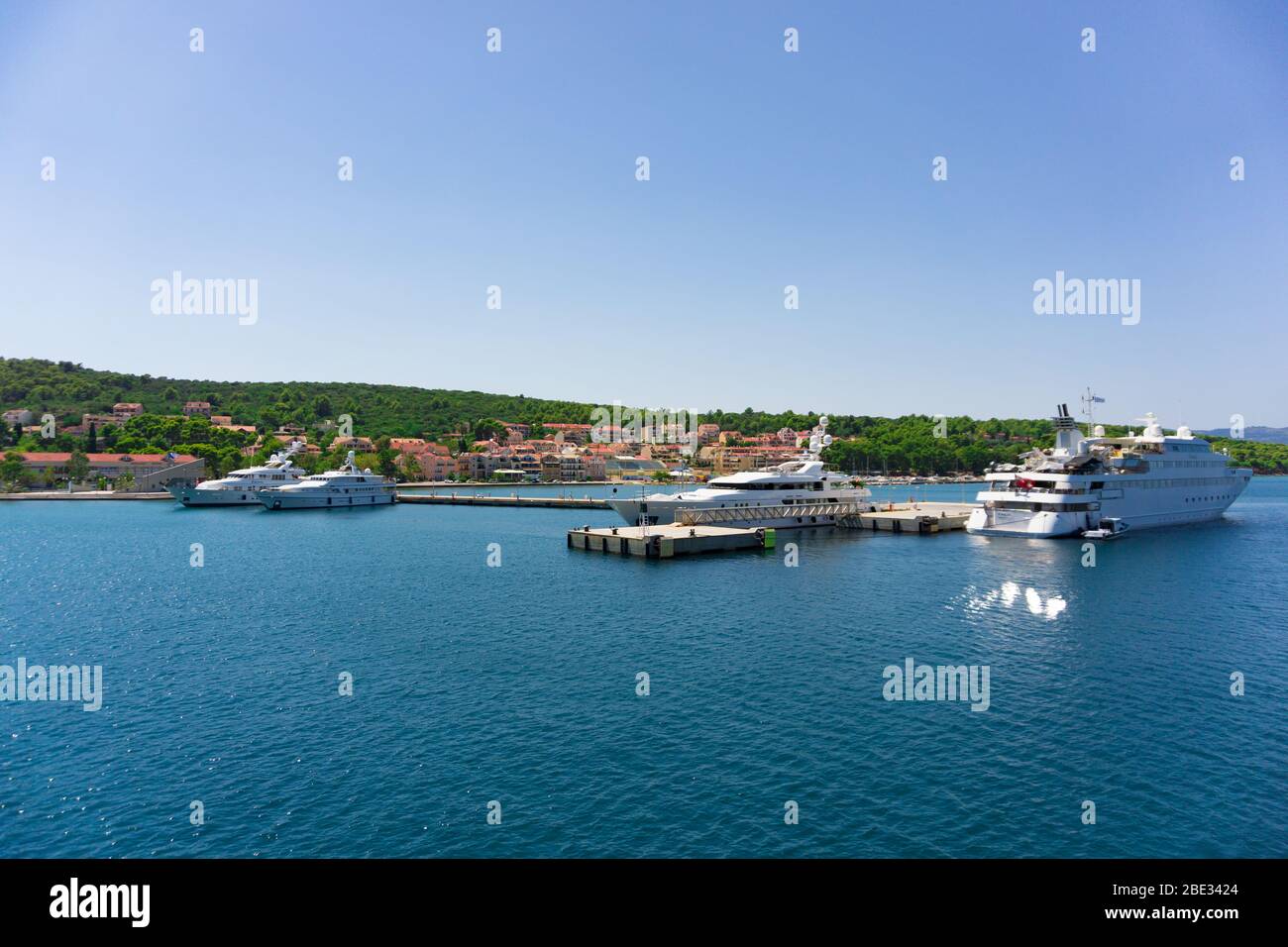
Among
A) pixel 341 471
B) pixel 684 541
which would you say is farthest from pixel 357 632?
pixel 341 471

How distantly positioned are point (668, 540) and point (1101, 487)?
159 ft

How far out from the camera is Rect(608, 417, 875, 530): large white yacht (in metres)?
81.0

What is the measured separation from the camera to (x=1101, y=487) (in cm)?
8012

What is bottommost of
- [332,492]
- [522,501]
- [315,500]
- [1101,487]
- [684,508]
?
[522,501]

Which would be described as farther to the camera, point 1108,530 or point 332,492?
Result: point 332,492

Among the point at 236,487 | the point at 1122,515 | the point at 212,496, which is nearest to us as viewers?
the point at 1122,515

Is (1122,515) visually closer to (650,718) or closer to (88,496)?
(650,718)

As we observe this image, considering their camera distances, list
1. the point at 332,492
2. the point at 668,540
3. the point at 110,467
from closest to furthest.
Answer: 1. the point at 668,540
2. the point at 332,492
3. the point at 110,467

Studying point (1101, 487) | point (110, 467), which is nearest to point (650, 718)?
point (1101, 487)

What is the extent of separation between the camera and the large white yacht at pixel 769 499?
3189 inches

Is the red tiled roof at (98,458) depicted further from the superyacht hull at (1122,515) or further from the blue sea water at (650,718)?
the superyacht hull at (1122,515)

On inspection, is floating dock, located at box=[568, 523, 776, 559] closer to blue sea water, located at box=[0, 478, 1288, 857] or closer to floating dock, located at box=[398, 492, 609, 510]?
blue sea water, located at box=[0, 478, 1288, 857]

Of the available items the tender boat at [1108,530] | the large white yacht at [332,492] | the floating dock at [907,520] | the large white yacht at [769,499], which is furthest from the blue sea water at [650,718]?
the large white yacht at [332,492]
